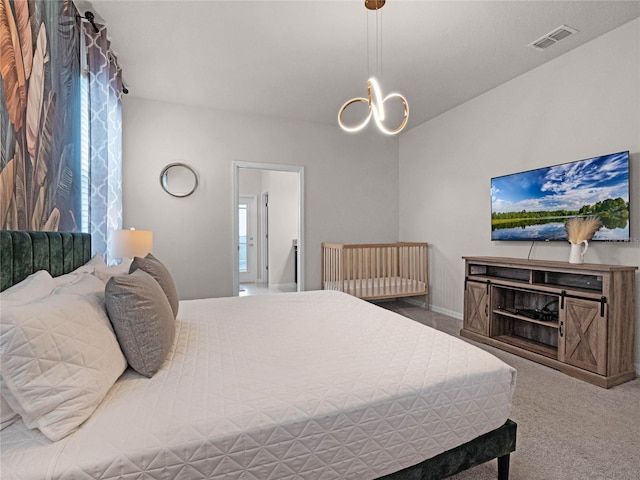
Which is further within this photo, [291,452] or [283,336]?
[283,336]

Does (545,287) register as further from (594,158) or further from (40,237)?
(40,237)

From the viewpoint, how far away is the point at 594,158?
2.71 m

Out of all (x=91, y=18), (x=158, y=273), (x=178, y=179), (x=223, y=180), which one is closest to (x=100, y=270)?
(x=158, y=273)

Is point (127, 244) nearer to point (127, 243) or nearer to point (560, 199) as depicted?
point (127, 243)

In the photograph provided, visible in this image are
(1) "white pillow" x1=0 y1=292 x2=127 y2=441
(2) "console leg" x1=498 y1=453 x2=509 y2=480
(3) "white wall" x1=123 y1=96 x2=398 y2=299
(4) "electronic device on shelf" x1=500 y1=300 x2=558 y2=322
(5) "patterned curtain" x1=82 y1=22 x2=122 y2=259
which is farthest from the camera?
(3) "white wall" x1=123 y1=96 x2=398 y2=299

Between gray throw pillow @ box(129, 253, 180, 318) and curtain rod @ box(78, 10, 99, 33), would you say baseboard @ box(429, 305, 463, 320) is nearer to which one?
gray throw pillow @ box(129, 253, 180, 318)


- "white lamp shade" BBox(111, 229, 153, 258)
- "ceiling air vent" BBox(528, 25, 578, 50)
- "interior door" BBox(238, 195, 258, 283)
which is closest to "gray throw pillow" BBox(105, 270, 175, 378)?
"white lamp shade" BBox(111, 229, 153, 258)

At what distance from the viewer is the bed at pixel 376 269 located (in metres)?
4.25

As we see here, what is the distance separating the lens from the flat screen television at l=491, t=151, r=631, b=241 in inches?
101

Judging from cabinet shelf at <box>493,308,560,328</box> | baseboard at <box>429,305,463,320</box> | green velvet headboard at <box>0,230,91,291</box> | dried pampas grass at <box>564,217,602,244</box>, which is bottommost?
baseboard at <box>429,305,463,320</box>

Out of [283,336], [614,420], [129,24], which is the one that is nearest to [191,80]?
[129,24]

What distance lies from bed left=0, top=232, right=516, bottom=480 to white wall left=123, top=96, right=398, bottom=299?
8.33 feet

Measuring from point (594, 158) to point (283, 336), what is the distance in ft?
9.52

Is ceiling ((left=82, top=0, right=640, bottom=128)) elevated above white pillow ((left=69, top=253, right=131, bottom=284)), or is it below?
above
